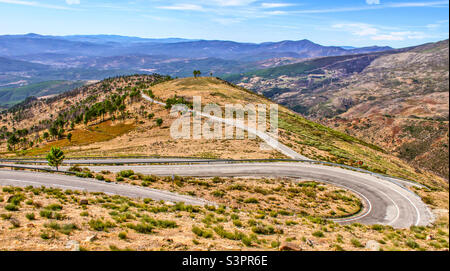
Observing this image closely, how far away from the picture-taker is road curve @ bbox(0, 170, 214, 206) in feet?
89.3

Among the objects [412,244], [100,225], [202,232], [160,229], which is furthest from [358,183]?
[100,225]

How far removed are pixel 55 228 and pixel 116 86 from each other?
20564cm

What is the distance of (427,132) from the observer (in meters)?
144

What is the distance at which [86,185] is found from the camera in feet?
96.2

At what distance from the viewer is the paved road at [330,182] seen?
91.1 ft

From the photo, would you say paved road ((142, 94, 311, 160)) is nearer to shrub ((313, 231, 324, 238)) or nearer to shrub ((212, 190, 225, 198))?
shrub ((212, 190, 225, 198))

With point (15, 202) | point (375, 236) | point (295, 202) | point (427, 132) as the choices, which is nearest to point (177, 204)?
point (15, 202)

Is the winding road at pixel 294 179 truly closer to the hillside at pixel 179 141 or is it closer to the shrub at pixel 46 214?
the hillside at pixel 179 141

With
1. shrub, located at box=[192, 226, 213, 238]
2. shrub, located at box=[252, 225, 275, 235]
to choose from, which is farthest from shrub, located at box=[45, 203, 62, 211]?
shrub, located at box=[252, 225, 275, 235]

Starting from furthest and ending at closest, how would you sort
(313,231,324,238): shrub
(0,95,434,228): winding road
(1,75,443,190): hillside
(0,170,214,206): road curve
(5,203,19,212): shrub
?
1. (1,75,443,190): hillside
2. (0,95,434,228): winding road
3. (0,170,214,206): road curve
4. (313,231,324,238): shrub
5. (5,203,19,212): shrub

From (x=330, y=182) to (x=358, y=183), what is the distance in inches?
174

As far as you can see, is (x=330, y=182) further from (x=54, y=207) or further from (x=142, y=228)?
(x=54, y=207)

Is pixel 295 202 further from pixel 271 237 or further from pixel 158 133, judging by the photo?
pixel 158 133

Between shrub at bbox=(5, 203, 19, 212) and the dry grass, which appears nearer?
the dry grass
